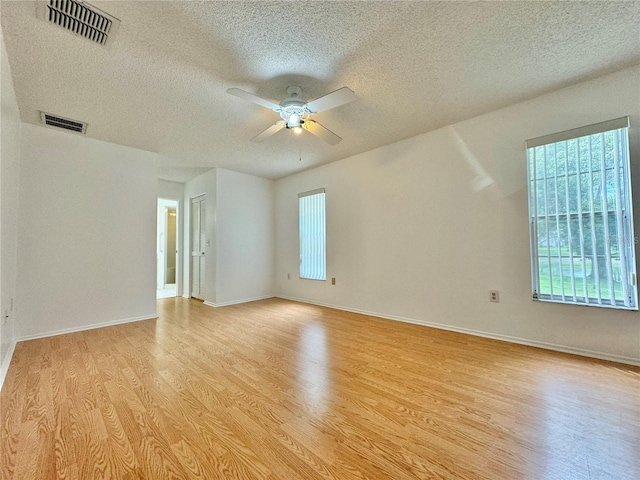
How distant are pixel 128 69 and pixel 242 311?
10.8ft

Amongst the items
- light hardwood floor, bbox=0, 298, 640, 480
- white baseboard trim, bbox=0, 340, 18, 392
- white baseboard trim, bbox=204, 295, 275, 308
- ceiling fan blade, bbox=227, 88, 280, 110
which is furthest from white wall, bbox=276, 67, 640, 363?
white baseboard trim, bbox=0, 340, 18, 392

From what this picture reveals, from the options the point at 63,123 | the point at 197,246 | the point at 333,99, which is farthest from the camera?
the point at 197,246

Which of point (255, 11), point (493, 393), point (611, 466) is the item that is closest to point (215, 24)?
point (255, 11)

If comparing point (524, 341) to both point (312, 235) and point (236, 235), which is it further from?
point (236, 235)

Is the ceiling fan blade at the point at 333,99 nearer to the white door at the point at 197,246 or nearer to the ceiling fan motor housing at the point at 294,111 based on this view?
the ceiling fan motor housing at the point at 294,111

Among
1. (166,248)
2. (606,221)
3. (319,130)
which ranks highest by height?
(319,130)

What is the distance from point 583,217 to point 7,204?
5.10 metres

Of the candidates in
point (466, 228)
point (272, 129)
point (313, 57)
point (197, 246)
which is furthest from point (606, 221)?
point (197, 246)

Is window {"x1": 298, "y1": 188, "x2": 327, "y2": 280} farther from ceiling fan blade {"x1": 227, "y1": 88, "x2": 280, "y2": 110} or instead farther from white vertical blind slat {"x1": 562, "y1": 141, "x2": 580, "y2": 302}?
white vertical blind slat {"x1": 562, "y1": 141, "x2": 580, "y2": 302}

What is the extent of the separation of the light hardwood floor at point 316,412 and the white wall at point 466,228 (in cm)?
32

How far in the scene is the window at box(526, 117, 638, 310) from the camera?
2.26 metres

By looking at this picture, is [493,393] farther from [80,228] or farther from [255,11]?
[80,228]

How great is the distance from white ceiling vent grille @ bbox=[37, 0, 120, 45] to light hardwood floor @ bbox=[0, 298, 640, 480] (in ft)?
7.88

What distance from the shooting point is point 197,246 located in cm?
554
